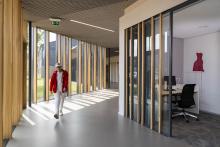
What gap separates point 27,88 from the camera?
382 inches

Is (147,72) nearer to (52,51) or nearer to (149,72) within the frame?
(149,72)

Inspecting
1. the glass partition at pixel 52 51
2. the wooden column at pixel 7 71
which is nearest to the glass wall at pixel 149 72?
the wooden column at pixel 7 71

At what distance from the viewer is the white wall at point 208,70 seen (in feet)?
27.7

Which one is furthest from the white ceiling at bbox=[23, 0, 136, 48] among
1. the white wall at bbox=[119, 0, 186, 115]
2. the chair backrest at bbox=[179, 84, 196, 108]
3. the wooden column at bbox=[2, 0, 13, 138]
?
the chair backrest at bbox=[179, 84, 196, 108]

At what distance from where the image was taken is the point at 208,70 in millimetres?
8797

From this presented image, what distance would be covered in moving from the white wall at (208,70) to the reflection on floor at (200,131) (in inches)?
43.2

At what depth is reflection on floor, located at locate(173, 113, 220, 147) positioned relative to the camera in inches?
195

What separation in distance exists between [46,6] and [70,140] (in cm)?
420

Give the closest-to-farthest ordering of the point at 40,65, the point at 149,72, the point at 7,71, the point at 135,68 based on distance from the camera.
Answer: the point at 7,71
the point at 149,72
the point at 135,68
the point at 40,65

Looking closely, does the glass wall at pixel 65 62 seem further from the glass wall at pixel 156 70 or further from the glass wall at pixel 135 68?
the glass wall at pixel 156 70

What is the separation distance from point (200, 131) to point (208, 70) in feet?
12.0

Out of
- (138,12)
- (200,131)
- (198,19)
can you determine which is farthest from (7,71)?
(198,19)

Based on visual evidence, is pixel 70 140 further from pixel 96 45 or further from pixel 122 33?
pixel 96 45

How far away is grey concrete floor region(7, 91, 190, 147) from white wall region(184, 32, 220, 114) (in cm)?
361
